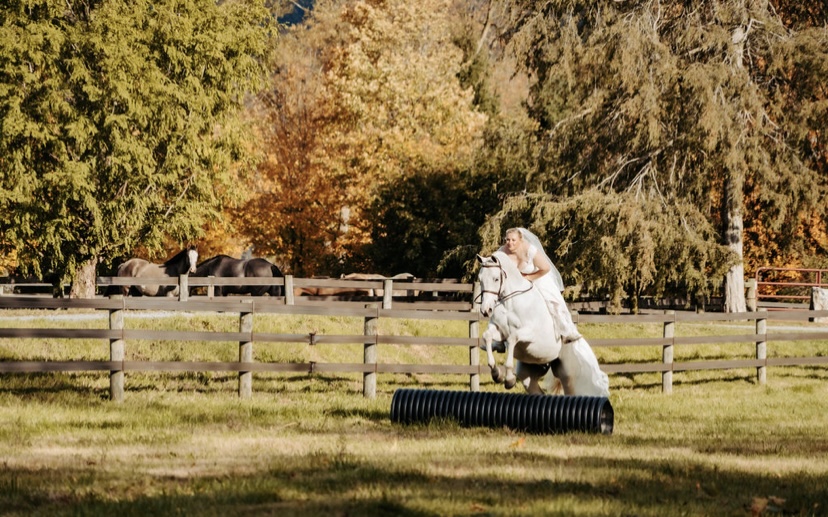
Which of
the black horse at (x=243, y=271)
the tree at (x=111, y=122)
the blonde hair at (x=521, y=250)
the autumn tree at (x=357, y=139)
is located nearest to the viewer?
the blonde hair at (x=521, y=250)

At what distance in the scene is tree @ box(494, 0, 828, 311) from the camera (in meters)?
28.6

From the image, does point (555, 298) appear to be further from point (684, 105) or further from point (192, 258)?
point (192, 258)

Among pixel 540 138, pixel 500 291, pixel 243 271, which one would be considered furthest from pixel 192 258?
pixel 500 291

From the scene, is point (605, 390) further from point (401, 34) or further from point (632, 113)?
point (401, 34)

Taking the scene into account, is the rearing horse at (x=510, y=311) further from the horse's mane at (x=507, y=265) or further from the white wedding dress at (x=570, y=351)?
the white wedding dress at (x=570, y=351)

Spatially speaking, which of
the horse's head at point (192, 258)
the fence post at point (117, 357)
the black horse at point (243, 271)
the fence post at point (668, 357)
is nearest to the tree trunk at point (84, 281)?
the horse's head at point (192, 258)

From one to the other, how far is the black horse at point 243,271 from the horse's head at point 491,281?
859 inches

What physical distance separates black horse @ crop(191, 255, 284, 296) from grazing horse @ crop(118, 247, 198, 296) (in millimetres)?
550

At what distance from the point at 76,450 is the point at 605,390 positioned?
629 cm

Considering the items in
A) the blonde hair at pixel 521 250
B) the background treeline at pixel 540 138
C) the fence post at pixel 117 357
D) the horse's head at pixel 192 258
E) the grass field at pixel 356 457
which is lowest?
the grass field at pixel 356 457

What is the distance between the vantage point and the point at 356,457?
899 centimetres

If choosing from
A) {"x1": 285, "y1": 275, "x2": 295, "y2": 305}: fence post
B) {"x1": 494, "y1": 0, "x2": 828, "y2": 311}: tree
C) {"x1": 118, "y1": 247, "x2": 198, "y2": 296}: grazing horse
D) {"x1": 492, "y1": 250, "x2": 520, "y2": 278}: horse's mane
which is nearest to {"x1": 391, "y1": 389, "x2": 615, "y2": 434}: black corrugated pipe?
{"x1": 492, "y1": 250, "x2": 520, "y2": 278}: horse's mane

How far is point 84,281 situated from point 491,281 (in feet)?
78.5

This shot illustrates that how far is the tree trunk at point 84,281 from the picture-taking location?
107 feet
